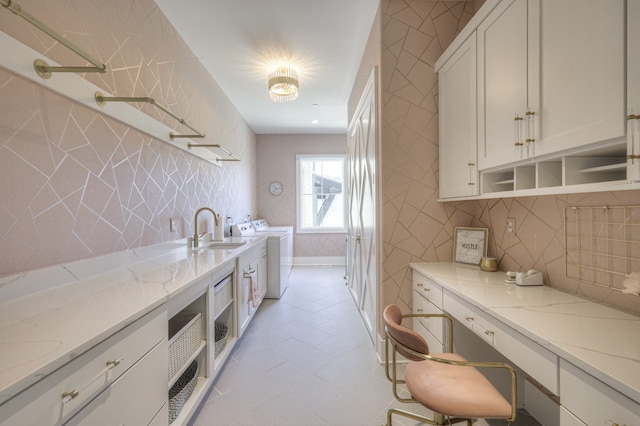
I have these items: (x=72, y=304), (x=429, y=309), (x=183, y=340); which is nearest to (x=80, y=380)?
(x=72, y=304)

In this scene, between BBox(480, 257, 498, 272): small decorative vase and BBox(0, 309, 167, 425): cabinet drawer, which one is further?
BBox(480, 257, 498, 272): small decorative vase

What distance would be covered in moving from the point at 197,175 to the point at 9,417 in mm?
2549

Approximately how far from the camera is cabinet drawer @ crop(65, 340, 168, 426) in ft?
2.75

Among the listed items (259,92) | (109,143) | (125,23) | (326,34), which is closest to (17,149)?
(109,143)

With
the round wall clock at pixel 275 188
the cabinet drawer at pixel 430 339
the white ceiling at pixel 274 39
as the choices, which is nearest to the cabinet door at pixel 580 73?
the cabinet drawer at pixel 430 339

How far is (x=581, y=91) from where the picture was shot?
103 centimetres

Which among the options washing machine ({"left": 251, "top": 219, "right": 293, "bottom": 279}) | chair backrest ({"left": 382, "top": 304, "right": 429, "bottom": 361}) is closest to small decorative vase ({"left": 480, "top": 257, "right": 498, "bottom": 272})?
chair backrest ({"left": 382, "top": 304, "right": 429, "bottom": 361})

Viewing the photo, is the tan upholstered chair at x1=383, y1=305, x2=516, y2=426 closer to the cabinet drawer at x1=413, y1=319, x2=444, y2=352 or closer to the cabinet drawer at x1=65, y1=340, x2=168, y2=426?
the cabinet drawer at x1=413, y1=319, x2=444, y2=352

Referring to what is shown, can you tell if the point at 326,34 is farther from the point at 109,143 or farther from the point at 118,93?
the point at 109,143

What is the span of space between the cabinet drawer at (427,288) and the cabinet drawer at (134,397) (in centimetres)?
155

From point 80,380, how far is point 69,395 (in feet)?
0.15

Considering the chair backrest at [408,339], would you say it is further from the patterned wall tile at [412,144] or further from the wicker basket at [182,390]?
the wicker basket at [182,390]

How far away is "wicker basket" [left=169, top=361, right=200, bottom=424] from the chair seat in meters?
1.20

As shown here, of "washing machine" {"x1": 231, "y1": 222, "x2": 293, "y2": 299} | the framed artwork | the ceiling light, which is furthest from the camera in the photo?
"washing machine" {"x1": 231, "y1": 222, "x2": 293, "y2": 299}
